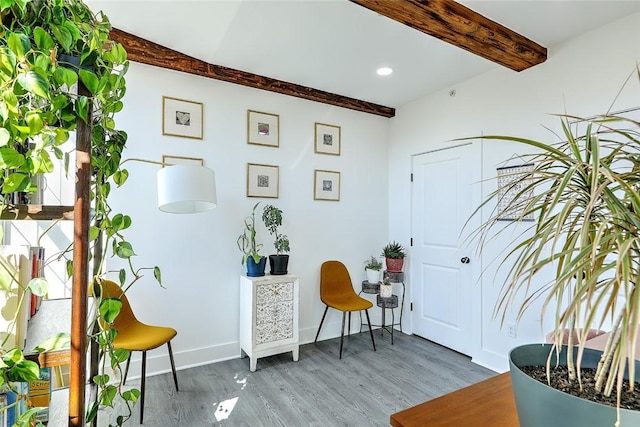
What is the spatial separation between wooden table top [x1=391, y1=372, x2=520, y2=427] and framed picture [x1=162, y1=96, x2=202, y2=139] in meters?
2.79

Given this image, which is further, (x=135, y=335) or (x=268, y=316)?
(x=268, y=316)

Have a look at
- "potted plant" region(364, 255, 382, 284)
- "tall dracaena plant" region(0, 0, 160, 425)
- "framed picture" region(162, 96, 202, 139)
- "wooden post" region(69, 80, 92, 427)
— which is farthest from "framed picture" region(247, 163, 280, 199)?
"wooden post" region(69, 80, 92, 427)

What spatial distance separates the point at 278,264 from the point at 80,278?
7.89ft

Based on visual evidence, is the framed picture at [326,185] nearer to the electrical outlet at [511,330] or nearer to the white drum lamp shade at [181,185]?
the white drum lamp shade at [181,185]

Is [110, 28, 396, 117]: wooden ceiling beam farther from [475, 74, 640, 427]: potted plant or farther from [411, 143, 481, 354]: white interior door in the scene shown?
[475, 74, 640, 427]: potted plant

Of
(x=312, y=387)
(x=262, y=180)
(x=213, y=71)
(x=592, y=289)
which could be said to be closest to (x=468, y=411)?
(x=592, y=289)

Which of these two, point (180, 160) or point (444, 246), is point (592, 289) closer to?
point (180, 160)

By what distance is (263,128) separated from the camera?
11.0 feet

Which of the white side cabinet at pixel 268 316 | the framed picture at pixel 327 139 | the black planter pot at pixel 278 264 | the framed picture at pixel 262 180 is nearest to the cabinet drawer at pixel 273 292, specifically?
the white side cabinet at pixel 268 316

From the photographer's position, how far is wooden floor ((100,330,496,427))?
7.35 ft

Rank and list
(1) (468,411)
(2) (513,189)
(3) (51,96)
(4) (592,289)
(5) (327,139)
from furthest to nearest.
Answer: (5) (327,139), (2) (513,189), (1) (468,411), (3) (51,96), (4) (592,289)

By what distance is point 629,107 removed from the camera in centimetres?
222

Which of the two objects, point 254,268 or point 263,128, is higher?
point 263,128

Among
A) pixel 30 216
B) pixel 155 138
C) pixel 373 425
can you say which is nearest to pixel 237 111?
pixel 155 138
